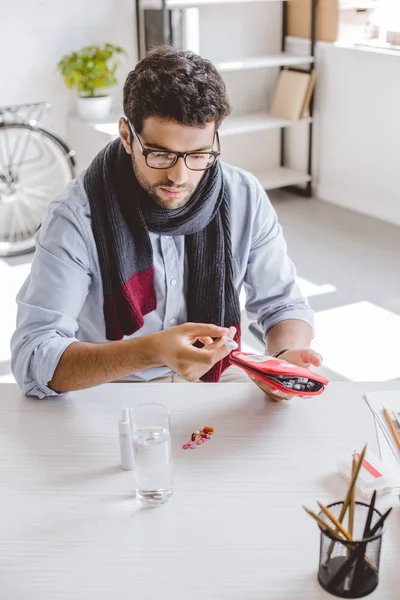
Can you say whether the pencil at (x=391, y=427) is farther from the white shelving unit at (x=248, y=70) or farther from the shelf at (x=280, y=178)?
the shelf at (x=280, y=178)

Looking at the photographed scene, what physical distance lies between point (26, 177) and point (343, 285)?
1.72 meters

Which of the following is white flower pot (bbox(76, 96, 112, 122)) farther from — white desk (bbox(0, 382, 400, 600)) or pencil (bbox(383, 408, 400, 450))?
pencil (bbox(383, 408, 400, 450))

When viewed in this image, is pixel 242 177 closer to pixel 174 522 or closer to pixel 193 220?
pixel 193 220

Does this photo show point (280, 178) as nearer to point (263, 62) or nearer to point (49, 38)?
point (263, 62)

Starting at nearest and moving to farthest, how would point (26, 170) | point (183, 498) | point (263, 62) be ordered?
1. point (183, 498)
2. point (26, 170)
3. point (263, 62)

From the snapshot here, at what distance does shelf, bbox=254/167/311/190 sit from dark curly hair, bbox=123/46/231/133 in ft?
9.93

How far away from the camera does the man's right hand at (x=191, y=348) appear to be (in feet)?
4.15

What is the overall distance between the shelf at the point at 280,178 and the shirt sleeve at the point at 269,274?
9.21 feet

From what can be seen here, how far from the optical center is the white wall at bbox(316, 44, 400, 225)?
4.13m

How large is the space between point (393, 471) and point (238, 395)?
32 cm

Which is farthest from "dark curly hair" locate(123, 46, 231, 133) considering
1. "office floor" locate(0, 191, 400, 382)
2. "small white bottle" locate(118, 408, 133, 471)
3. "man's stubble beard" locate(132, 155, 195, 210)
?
"office floor" locate(0, 191, 400, 382)

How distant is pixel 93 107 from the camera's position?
4004 millimetres

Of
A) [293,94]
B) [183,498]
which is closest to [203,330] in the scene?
[183,498]

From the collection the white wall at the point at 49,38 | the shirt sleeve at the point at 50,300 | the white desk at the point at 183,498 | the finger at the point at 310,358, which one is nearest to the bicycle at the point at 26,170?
the white wall at the point at 49,38
